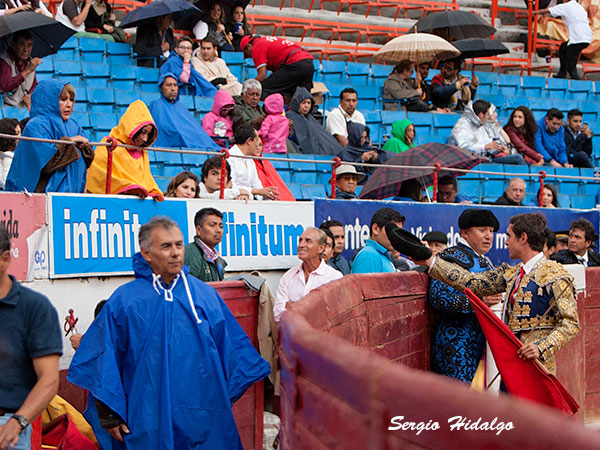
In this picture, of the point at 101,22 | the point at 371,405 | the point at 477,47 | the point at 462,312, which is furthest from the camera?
the point at 477,47

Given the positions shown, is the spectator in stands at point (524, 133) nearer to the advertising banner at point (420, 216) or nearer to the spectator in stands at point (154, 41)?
the advertising banner at point (420, 216)

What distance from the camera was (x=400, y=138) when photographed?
12844 millimetres

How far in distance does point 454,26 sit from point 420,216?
30.2 ft

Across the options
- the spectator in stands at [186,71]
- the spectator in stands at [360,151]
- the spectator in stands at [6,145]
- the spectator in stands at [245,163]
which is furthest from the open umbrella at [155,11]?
the spectator in stands at [6,145]

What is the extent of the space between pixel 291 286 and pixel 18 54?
5230 millimetres

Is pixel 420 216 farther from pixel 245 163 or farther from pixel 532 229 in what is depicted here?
pixel 532 229

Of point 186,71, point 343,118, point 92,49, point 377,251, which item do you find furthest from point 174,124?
point 377,251

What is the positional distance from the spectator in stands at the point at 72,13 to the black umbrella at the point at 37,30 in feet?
8.49

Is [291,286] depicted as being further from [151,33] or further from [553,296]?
[151,33]

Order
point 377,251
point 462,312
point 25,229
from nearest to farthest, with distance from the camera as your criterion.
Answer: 1. point 462,312
2. point 25,229
3. point 377,251

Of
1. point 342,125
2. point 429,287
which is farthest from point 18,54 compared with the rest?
point 429,287

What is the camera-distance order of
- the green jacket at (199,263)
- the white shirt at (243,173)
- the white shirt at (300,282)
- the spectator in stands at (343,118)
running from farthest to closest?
the spectator in stands at (343,118), the white shirt at (243,173), the white shirt at (300,282), the green jacket at (199,263)

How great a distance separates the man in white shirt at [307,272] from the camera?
720 centimetres

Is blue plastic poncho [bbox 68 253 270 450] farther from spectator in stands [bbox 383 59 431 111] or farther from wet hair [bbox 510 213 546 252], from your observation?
spectator in stands [bbox 383 59 431 111]
